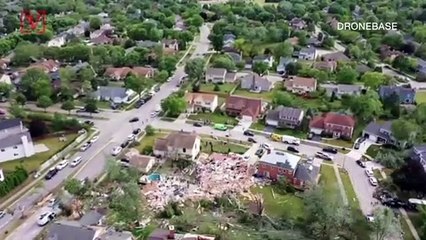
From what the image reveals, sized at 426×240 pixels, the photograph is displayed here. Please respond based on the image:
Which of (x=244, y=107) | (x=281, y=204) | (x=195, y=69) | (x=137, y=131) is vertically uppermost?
(x=195, y=69)

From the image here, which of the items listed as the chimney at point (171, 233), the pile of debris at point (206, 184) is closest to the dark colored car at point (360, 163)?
the pile of debris at point (206, 184)

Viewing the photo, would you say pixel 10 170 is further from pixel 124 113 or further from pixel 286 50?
pixel 286 50

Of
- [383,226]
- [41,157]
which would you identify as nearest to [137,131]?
[41,157]

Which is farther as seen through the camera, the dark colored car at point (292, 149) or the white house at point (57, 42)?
the white house at point (57, 42)

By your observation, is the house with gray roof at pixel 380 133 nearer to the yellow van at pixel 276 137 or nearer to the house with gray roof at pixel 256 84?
the yellow van at pixel 276 137

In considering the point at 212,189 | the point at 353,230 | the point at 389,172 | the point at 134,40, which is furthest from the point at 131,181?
the point at 134,40

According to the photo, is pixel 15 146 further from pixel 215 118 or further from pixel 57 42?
pixel 57 42

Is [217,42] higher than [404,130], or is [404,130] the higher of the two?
[217,42]
